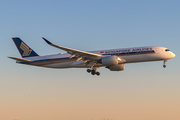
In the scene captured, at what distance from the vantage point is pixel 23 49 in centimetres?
5050

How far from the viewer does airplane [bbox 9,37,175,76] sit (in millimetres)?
42031

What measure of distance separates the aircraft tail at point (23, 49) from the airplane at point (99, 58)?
2189 mm

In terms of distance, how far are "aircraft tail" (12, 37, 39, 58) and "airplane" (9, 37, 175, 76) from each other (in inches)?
86.2

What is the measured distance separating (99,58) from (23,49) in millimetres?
15625

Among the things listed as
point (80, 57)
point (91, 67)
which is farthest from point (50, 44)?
point (91, 67)

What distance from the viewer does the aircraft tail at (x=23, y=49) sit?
49362mm

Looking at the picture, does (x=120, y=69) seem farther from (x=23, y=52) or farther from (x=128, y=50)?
(x=23, y=52)

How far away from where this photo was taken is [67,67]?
150ft

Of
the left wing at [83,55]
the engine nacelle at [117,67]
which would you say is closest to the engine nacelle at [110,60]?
the left wing at [83,55]

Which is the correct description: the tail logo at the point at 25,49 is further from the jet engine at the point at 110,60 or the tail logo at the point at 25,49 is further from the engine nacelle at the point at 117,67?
the engine nacelle at the point at 117,67

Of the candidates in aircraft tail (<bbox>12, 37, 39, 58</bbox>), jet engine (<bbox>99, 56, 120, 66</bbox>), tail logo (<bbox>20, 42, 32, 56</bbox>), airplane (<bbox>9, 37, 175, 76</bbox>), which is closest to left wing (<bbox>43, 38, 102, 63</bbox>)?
airplane (<bbox>9, 37, 175, 76</bbox>)

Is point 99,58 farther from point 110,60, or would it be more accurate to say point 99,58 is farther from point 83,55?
point 83,55

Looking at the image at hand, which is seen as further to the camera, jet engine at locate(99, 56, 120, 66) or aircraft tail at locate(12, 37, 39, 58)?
aircraft tail at locate(12, 37, 39, 58)

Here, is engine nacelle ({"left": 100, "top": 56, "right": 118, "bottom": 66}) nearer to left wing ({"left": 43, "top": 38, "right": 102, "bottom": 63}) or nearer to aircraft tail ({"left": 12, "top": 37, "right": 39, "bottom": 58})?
left wing ({"left": 43, "top": 38, "right": 102, "bottom": 63})
